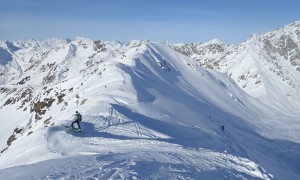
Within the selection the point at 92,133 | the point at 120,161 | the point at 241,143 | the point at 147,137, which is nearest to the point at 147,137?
the point at 147,137

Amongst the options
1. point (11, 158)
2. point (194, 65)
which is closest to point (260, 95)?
point (194, 65)

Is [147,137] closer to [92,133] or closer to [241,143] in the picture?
[92,133]

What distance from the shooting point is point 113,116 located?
33.2 meters

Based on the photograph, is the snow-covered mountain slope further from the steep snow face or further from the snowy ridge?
the steep snow face

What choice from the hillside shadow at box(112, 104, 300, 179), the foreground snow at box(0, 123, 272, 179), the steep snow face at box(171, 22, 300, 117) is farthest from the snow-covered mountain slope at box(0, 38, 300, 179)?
the steep snow face at box(171, 22, 300, 117)

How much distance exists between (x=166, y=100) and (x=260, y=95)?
3383 inches

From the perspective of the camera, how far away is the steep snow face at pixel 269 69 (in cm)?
13275

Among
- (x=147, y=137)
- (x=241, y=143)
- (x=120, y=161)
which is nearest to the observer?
(x=120, y=161)

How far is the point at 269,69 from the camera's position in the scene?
531ft

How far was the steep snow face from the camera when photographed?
132750 mm

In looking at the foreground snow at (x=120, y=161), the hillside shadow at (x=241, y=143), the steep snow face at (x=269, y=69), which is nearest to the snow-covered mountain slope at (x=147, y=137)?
the foreground snow at (x=120, y=161)

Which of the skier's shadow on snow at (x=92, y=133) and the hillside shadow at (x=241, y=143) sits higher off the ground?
the skier's shadow on snow at (x=92, y=133)

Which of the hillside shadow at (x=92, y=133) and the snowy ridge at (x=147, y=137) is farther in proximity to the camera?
the hillside shadow at (x=92, y=133)

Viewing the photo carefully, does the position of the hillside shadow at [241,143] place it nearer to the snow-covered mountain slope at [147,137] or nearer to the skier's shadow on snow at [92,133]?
the snow-covered mountain slope at [147,137]
